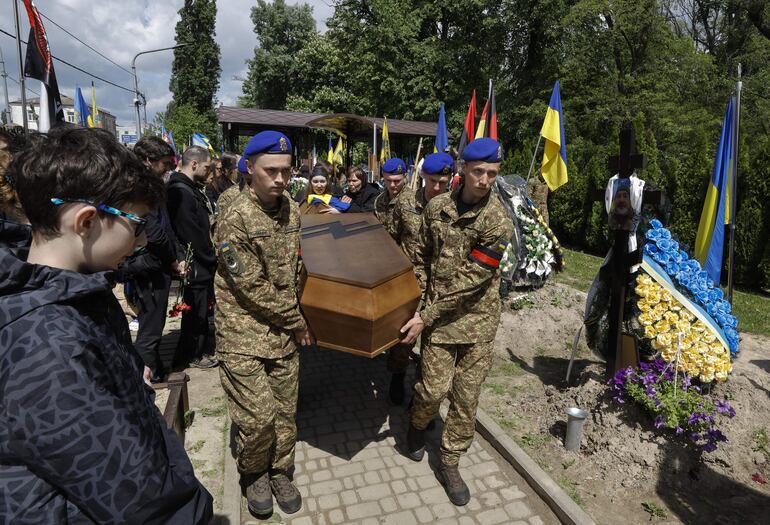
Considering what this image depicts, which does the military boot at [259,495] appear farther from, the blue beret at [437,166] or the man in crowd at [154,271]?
the blue beret at [437,166]

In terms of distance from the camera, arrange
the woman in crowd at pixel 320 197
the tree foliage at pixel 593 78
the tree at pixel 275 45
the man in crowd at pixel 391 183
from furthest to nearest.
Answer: the tree at pixel 275 45 → the tree foliage at pixel 593 78 → the woman in crowd at pixel 320 197 → the man in crowd at pixel 391 183

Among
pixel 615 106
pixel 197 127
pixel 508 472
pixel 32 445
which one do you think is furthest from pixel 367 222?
pixel 197 127

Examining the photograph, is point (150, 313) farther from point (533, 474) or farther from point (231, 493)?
point (533, 474)

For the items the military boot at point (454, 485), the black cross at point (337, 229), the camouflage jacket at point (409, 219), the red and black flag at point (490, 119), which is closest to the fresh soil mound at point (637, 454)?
the military boot at point (454, 485)

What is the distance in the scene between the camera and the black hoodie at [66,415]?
100 centimetres

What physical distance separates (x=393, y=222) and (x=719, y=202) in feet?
11.1

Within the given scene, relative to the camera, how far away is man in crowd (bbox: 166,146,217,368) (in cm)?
435

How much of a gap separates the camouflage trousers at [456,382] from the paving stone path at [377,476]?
11.8 inches

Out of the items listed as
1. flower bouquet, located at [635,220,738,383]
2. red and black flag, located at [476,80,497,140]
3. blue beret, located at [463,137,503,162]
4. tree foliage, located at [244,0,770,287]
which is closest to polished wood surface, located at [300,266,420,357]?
blue beret, located at [463,137,503,162]

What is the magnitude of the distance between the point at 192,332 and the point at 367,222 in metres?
2.61

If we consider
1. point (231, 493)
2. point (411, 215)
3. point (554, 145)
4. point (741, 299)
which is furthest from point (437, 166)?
point (741, 299)

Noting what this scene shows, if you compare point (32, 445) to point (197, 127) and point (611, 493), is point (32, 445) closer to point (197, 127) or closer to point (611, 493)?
point (611, 493)

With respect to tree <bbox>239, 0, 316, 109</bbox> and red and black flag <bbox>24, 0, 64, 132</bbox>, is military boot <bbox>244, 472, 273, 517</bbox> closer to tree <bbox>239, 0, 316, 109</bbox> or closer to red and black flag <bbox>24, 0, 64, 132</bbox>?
red and black flag <bbox>24, 0, 64, 132</bbox>

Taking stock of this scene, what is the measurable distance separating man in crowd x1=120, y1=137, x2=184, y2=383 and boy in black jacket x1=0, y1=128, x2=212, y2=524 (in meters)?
→ 3.04
